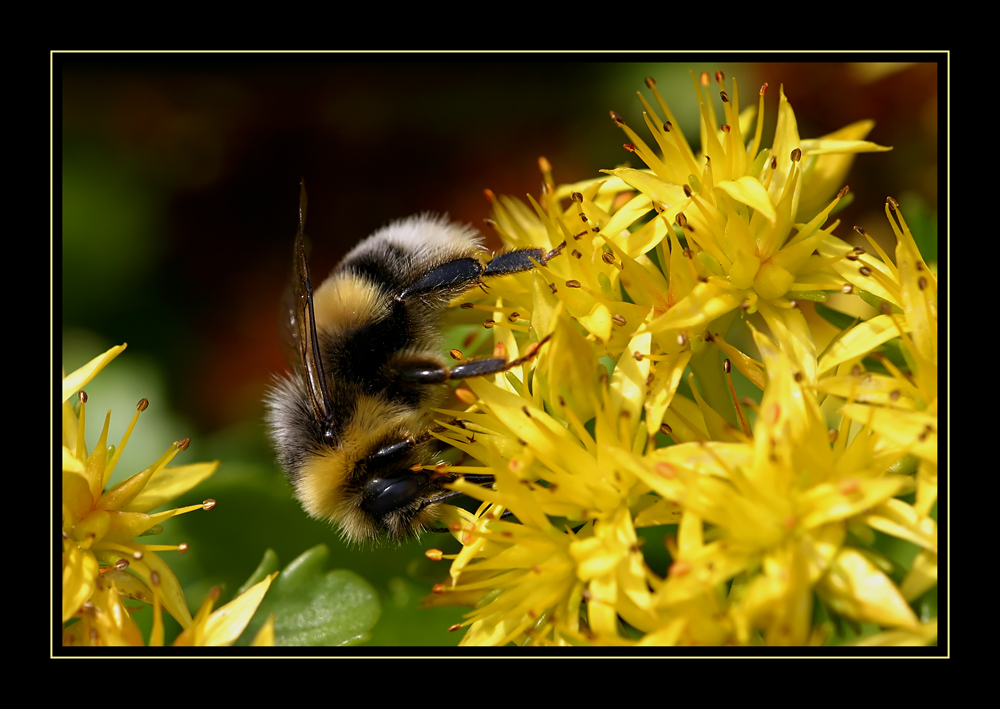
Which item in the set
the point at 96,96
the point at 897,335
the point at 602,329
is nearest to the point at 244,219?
the point at 96,96

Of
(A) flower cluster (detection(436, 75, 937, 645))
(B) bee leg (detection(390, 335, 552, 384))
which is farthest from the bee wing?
(A) flower cluster (detection(436, 75, 937, 645))

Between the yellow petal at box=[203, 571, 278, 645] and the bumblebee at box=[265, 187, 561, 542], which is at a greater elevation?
the bumblebee at box=[265, 187, 561, 542]

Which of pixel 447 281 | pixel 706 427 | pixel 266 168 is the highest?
pixel 266 168

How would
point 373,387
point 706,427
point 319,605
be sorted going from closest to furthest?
point 706,427 < point 373,387 < point 319,605

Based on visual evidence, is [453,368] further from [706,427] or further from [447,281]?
[706,427]

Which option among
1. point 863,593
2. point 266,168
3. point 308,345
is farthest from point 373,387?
point 266,168

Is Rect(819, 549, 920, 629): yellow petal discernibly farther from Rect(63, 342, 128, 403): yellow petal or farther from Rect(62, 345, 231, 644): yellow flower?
Rect(63, 342, 128, 403): yellow petal
